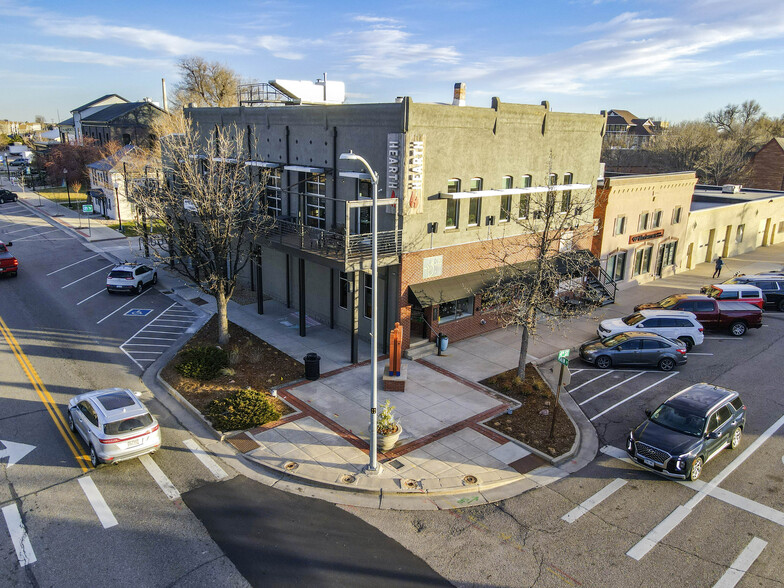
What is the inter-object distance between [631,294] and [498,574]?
26.2 m

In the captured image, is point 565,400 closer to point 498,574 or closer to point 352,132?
point 498,574

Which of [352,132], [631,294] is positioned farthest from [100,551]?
[631,294]

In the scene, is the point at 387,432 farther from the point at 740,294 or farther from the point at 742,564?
the point at 740,294

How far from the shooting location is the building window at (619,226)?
32.7 metres

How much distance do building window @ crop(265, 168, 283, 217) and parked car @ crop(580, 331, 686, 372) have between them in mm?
16761

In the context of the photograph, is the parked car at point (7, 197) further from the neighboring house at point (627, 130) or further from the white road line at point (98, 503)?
the neighboring house at point (627, 130)

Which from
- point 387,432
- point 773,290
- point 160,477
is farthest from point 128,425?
point 773,290

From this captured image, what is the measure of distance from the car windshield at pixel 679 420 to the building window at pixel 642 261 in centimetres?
2162

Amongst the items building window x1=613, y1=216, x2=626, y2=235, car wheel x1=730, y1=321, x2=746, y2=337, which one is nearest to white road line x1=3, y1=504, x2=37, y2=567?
car wheel x1=730, y1=321, x2=746, y2=337

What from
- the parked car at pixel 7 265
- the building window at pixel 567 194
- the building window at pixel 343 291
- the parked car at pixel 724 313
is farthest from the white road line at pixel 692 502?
the parked car at pixel 7 265

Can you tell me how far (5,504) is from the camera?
13.0m

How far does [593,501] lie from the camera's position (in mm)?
13594

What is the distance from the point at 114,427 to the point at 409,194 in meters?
12.7

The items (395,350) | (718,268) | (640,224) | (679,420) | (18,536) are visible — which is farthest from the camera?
(718,268)
